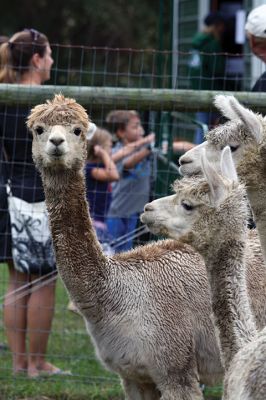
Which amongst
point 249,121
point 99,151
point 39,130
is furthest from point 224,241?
point 99,151

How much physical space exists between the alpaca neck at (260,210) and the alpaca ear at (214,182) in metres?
0.53

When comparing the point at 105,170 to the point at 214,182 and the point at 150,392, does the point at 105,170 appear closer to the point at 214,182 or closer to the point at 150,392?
the point at 150,392

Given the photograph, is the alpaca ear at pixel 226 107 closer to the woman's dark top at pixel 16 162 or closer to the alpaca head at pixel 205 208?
the alpaca head at pixel 205 208

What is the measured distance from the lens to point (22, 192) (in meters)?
6.60

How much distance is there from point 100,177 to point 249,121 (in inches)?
107

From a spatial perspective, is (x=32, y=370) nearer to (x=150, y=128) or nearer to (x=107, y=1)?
(x=150, y=128)

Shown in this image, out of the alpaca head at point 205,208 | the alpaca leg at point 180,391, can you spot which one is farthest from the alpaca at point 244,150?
the alpaca leg at point 180,391

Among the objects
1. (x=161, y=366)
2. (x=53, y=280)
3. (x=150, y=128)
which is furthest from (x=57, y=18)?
(x=161, y=366)

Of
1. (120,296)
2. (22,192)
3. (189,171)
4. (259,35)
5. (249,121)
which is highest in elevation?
(259,35)

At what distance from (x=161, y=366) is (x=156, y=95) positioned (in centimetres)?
171

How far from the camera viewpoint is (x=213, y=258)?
446 cm

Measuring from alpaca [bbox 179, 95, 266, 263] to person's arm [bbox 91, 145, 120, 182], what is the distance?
225cm

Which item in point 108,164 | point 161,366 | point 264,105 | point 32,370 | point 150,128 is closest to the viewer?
point 161,366

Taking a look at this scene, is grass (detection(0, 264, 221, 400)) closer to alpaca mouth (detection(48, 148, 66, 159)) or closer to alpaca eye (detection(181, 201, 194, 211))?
alpaca mouth (detection(48, 148, 66, 159))
